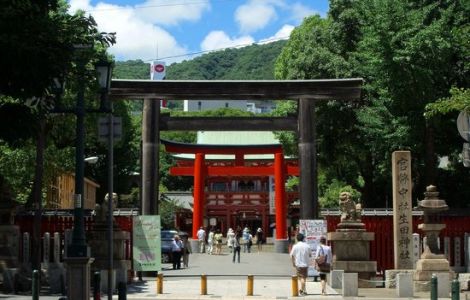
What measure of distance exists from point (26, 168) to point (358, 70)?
53.0 feet

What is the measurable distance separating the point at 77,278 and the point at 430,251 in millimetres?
11683

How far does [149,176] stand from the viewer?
87.5 ft

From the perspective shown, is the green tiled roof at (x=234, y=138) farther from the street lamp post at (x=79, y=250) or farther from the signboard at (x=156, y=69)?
the street lamp post at (x=79, y=250)

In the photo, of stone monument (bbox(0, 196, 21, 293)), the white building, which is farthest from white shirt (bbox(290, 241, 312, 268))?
the white building

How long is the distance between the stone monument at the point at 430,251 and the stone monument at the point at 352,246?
5.35ft

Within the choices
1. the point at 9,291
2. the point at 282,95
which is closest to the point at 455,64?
the point at 282,95

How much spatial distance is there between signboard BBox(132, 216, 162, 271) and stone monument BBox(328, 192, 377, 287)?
5.58m

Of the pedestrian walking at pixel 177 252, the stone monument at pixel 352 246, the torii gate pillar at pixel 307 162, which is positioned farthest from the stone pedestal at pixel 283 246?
the stone monument at pixel 352 246

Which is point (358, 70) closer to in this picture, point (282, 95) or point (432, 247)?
point (282, 95)

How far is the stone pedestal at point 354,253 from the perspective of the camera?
22344 mm

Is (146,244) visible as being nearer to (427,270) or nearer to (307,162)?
(307,162)

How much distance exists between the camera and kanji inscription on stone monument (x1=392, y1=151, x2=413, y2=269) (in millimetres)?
22188

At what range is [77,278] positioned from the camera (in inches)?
540

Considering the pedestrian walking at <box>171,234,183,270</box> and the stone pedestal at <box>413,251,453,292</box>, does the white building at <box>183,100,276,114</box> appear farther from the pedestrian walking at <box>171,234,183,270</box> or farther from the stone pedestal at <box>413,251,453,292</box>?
the stone pedestal at <box>413,251,453,292</box>
